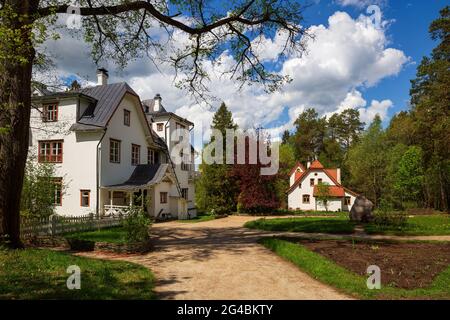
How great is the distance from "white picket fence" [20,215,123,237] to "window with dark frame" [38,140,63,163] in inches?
312

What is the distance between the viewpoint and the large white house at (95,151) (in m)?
22.9

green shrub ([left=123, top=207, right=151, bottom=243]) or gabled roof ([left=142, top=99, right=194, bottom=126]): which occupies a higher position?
gabled roof ([left=142, top=99, right=194, bottom=126])

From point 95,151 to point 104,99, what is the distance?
433 cm

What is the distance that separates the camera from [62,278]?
7.74 meters

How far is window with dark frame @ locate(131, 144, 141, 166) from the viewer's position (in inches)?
1042

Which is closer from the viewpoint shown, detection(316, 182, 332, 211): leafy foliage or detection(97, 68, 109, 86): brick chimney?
detection(97, 68, 109, 86): brick chimney

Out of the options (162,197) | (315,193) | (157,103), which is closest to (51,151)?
(162,197)

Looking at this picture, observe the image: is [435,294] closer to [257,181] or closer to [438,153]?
[257,181]

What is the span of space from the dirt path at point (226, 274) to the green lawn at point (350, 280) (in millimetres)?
252

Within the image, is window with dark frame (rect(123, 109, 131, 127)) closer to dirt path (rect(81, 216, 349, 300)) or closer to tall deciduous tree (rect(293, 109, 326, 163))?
dirt path (rect(81, 216, 349, 300))

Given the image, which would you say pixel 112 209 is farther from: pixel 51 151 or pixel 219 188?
pixel 219 188

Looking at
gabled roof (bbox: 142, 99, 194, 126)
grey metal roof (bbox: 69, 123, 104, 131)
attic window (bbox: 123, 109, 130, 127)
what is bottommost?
grey metal roof (bbox: 69, 123, 104, 131)

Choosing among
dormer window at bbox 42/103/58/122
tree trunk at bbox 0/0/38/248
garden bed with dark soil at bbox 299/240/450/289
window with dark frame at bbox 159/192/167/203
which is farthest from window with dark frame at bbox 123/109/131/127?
garden bed with dark soil at bbox 299/240/450/289

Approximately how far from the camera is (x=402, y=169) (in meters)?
40.9
